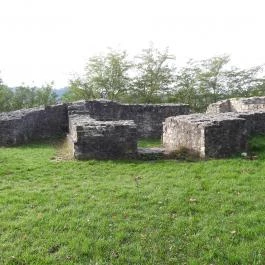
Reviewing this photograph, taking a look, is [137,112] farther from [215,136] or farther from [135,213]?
[135,213]

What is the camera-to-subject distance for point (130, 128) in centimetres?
1177

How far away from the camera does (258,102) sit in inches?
866

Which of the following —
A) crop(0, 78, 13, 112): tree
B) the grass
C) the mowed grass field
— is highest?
crop(0, 78, 13, 112): tree

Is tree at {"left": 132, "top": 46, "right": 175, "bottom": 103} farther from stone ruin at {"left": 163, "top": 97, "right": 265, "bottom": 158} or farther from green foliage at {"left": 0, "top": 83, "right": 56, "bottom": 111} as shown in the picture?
stone ruin at {"left": 163, "top": 97, "right": 265, "bottom": 158}

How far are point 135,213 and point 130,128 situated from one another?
4466mm

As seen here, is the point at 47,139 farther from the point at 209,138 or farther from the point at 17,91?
the point at 17,91

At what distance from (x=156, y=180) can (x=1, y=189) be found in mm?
3433

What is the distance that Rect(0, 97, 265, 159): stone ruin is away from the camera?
11.4 metres

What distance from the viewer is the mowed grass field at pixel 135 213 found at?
632 centimetres

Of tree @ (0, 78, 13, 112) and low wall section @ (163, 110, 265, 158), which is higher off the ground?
tree @ (0, 78, 13, 112)

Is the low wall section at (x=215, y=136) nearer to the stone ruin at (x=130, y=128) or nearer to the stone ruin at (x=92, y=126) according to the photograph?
the stone ruin at (x=130, y=128)

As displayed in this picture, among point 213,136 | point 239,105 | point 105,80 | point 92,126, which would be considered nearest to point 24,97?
point 105,80

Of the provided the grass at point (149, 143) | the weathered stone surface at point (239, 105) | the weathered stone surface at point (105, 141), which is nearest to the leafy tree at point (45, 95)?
the weathered stone surface at point (239, 105)

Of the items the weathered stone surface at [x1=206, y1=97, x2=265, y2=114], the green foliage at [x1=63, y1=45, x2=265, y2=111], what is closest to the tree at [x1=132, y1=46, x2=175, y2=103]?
the green foliage at [x1=63, y1=45, x2=265, y2=111]
